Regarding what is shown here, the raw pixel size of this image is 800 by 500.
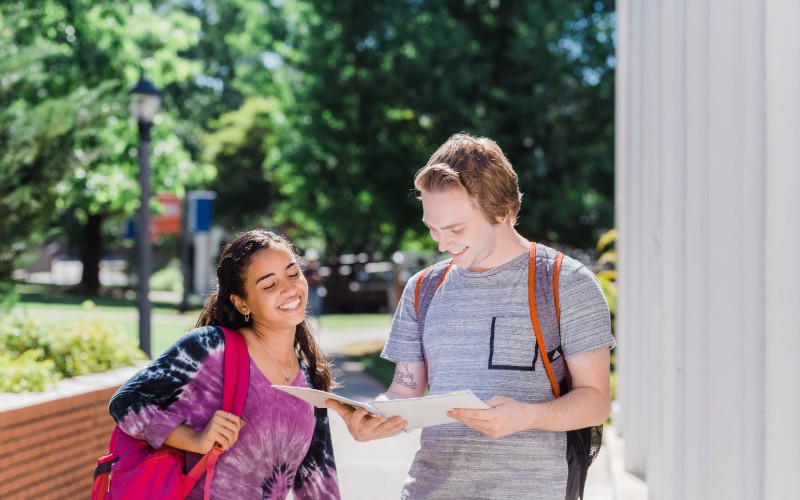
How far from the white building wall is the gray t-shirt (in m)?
0.56

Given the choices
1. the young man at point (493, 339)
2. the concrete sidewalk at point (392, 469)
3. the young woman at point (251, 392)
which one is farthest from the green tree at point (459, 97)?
the young man at point (493, 339)

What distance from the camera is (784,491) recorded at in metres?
3.15

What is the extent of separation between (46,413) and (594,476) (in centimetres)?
436

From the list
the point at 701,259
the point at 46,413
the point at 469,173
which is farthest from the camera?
the point at 46,413

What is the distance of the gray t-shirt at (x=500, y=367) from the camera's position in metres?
3.09

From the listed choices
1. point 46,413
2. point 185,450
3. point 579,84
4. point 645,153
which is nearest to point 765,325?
point 185,450

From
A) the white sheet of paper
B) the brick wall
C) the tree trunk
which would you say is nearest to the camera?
the white sheet of paper

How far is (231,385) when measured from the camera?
3.43m

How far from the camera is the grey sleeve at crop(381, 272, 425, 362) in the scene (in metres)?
3.41

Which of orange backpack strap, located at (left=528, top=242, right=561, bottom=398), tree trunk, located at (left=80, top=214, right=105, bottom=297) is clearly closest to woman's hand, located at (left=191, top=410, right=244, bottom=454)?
orange backpack strap, located at (left=528, top=242, right=561, bottom=398)

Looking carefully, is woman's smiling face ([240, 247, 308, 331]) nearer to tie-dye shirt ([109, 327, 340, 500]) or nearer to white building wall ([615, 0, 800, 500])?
tie-dye shirt ([109, 327, 340, 500])

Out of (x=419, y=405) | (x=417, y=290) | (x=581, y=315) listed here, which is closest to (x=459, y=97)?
(x=417, y=290)

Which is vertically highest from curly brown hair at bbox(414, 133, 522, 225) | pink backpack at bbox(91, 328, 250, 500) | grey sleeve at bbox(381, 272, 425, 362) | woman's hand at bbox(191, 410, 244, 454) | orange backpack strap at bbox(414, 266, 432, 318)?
curly brown hair at bbox(414, 133, 522, 225)

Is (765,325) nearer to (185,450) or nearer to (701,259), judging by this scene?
(701,259)
